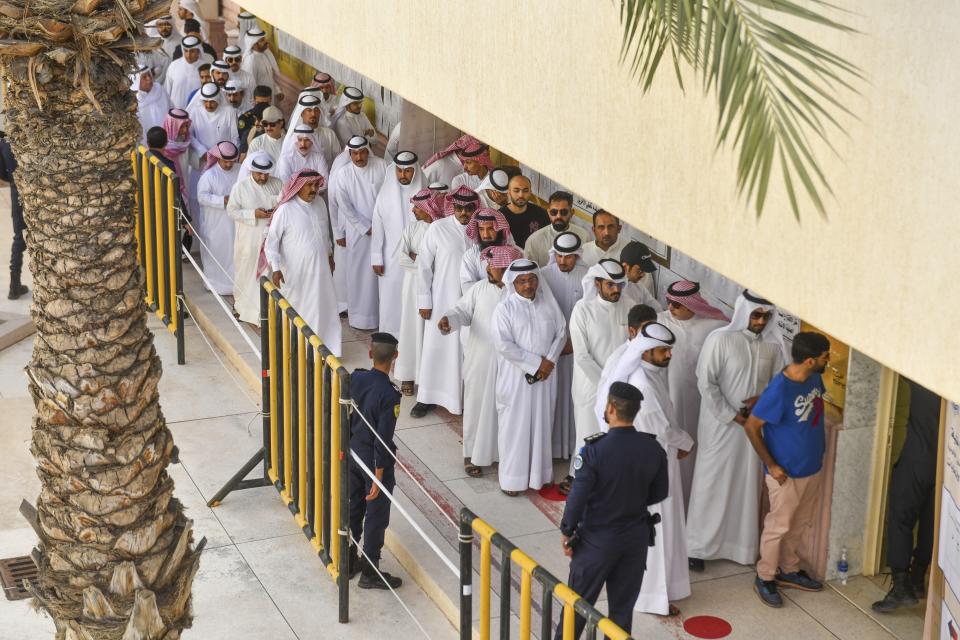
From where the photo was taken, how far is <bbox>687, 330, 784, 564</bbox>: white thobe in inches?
300

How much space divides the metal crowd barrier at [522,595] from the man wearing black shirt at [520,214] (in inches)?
171

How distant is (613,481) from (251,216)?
19.5 feet

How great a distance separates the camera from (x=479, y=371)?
918 centimetres

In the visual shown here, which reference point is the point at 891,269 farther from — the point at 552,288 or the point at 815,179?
the point at 552,288

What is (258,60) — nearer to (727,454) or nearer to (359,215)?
(359,215)

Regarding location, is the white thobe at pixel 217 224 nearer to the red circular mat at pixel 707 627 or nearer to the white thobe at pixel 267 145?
the white thobe at pixel 267 145

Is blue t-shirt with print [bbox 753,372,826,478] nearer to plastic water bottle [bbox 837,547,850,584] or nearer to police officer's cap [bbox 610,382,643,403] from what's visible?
plastic water bottle [bbox 837,547,850,584]

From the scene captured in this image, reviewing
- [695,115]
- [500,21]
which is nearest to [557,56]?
[500,21]

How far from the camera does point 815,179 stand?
13.3 feet

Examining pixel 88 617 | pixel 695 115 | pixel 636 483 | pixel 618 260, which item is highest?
pixel 695 115

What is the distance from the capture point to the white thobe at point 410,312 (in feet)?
33.5

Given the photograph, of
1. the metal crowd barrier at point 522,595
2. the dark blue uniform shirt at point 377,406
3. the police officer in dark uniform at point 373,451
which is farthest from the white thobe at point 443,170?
the metal crowd barrier at point 522,595

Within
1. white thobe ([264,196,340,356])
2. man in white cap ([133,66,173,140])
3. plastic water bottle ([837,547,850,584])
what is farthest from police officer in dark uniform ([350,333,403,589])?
man in white cap ([133,66,173,140])

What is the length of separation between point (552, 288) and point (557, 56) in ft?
Result: 12.0
